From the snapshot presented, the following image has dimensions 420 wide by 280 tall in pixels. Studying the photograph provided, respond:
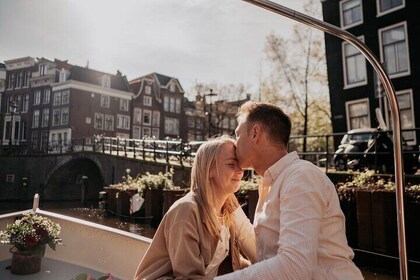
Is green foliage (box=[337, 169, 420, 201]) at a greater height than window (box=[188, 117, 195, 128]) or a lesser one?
lesser

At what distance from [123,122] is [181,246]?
119 ft

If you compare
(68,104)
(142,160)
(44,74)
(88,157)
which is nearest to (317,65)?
(142,160)

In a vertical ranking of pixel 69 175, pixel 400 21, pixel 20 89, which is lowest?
pixel 69 175

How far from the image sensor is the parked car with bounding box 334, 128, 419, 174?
7.06 m

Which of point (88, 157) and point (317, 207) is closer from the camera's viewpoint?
point (317, 207)

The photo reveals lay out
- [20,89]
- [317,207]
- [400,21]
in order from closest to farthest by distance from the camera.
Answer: [317,207] → [400,21] → [20,89]

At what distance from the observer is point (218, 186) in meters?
2.05

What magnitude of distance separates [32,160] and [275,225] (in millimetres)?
29108

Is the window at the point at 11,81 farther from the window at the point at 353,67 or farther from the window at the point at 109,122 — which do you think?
the window at the point at 353,67

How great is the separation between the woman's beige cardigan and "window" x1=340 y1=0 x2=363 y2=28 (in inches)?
593

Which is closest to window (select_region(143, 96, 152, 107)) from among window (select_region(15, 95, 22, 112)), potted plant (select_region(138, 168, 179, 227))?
window (select_region(15, 95, 22, 112))

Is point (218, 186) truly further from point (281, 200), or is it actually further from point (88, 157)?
point (88, 157)

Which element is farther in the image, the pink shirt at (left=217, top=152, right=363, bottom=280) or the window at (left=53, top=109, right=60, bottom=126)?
the window at (left=53, top=109, right=60, bottom=126)

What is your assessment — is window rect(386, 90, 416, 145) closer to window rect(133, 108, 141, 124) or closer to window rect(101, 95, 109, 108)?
window rect(133, 108, 141, 124)
